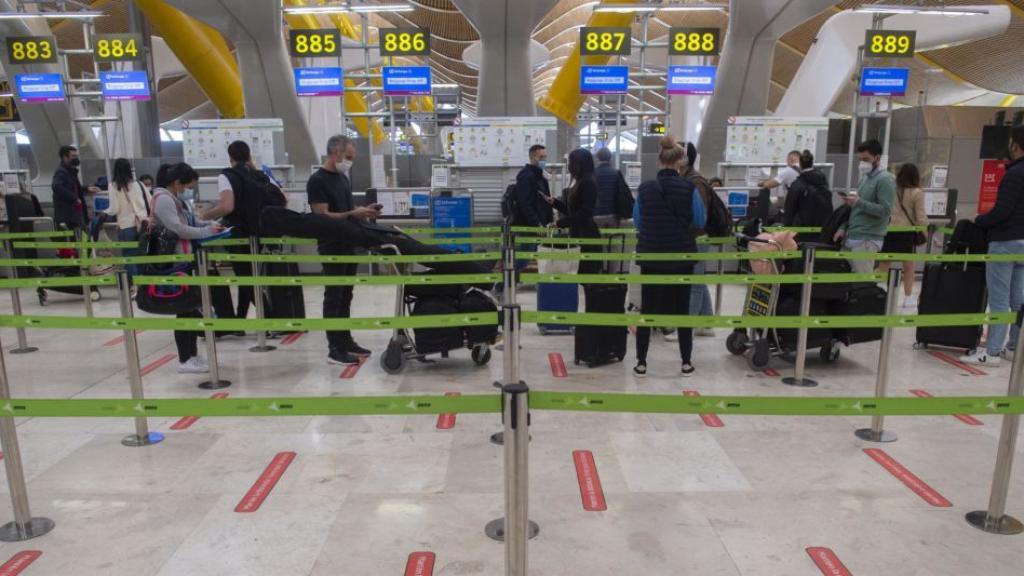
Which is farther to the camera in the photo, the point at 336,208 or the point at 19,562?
the point at 336,208

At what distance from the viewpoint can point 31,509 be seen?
11.0ft

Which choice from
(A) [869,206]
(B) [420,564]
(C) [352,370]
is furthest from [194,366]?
(A) [869,206]

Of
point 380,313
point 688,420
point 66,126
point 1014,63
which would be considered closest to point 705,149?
point 380,313

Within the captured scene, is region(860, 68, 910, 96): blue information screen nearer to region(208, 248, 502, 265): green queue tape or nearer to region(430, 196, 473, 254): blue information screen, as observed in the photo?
region(430, 196, 473, 254): blue information screen

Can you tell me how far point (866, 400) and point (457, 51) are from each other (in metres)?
33.4

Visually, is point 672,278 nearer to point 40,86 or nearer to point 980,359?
point 980,359

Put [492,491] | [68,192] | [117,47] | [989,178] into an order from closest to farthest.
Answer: [492,491]
[68,192]
[989,178]
[117,47]

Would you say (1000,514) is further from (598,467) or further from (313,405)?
(313,405)

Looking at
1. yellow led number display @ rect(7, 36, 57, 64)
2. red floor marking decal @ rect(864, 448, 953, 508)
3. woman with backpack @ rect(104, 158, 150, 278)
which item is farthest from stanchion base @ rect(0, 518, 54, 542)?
yellow led number display @ rect(7, 36, 57, 64)

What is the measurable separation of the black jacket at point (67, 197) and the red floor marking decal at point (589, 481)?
332 inches

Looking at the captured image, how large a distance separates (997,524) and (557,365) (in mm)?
3222

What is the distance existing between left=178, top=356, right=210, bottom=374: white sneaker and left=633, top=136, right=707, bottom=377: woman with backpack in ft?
11.7

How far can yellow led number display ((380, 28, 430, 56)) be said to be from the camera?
11070mm

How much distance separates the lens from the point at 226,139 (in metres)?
11.0
